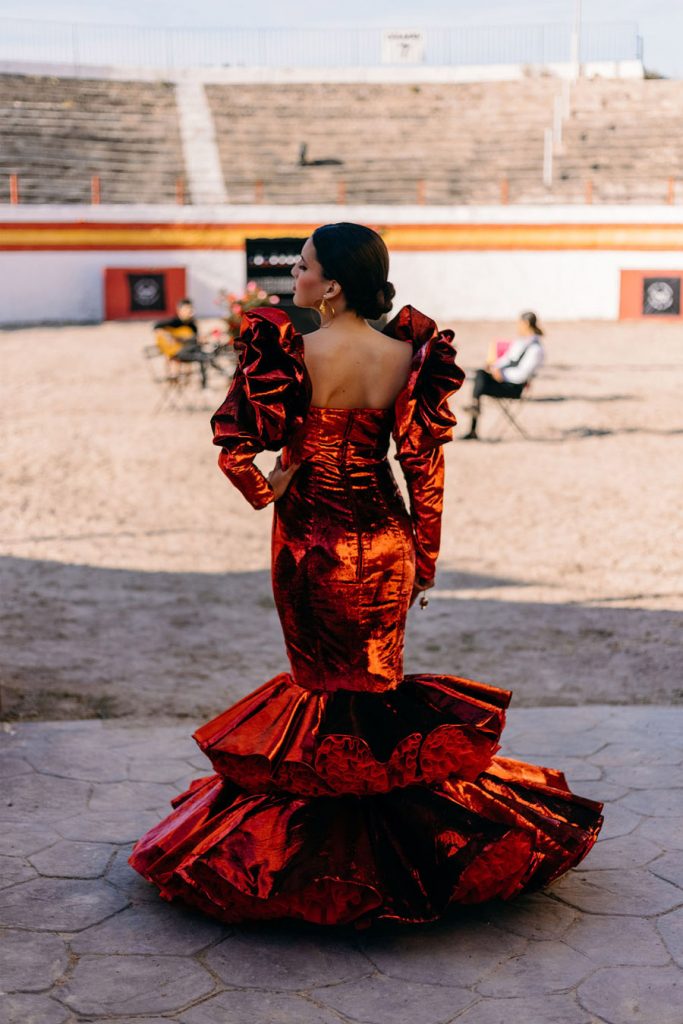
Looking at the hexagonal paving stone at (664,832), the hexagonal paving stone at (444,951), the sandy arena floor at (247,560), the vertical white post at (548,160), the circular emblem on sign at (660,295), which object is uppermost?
the vertical white post at (548,160)

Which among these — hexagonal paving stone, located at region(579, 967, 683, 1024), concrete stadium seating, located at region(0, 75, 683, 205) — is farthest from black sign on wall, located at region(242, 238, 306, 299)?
hexagonal paving stone, located at region(579, 967, 683, 1024)

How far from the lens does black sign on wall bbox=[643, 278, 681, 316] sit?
868 inches

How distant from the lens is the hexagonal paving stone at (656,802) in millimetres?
3645

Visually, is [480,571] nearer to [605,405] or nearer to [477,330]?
[605,405]

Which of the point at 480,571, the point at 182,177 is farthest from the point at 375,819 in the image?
the point at 182,177

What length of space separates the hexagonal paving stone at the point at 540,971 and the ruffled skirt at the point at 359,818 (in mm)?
197

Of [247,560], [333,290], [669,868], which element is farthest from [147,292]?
[669,868]

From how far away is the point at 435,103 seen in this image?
91.5 feet

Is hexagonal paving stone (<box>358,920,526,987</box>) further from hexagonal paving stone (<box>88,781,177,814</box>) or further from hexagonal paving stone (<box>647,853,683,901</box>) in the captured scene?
hexagonal paving stone (<box>88,781,177,814</box>)

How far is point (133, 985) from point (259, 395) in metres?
1.29

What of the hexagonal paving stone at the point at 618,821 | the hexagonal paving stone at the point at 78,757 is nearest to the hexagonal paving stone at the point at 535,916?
the hexagonal paving stone at the point at 618,821

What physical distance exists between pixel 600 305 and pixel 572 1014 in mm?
20729

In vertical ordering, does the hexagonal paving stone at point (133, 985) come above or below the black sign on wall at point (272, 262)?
below

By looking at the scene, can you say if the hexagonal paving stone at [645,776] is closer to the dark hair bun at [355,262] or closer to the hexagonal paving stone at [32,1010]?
the dark hair bun at [355,262]
